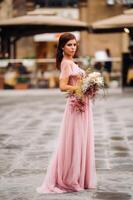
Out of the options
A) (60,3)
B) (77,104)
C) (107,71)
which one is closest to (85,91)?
(77,104)

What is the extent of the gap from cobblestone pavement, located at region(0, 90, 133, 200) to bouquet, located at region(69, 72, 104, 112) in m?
0.93

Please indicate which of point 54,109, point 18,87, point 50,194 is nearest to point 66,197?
point 50,194

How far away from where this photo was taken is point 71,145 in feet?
25.1

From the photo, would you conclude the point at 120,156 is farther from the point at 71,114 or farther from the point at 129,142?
the point at 71,114

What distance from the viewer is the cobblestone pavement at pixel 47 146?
25.6 feet

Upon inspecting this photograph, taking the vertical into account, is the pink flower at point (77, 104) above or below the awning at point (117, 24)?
below

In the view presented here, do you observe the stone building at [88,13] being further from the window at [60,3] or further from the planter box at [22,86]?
the planter box at [22,86]

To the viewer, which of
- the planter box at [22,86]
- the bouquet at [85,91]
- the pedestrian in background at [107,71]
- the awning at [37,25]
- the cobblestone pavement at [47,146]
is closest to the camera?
the bouquet at [85,91]

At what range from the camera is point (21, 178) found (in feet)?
28.2

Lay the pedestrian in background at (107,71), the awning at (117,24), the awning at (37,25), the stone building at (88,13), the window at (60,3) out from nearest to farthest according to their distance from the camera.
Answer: the awning at (117,24) < the awning at (37,25) < the pedestrian in background at (107,71) < the stone building at (88,13) < the window at (60,3)

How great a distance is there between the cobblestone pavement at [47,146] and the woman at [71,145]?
0.16m

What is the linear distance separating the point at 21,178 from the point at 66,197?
1317 millimetres

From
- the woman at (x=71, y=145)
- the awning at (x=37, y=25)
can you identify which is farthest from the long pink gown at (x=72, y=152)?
the awning at (x=37, y=25)

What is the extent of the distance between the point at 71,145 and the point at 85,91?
601mm
